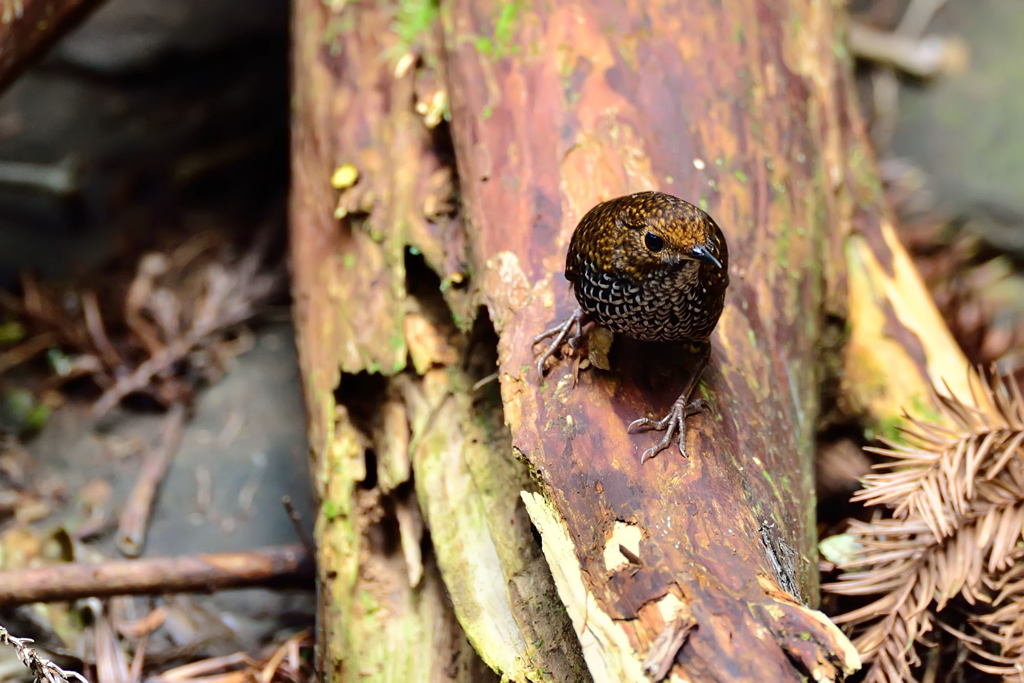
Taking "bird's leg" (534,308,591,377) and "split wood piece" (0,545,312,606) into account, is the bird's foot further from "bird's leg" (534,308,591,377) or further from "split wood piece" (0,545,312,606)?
"split wood piece" (0,545,312,606)

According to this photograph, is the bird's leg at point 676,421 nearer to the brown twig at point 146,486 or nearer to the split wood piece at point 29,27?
the brown twig at point 146,486

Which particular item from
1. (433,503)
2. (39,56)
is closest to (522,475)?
(433,503)

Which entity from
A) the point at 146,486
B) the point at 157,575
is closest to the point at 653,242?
the point at 157,575

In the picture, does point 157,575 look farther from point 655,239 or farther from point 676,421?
point 655,239

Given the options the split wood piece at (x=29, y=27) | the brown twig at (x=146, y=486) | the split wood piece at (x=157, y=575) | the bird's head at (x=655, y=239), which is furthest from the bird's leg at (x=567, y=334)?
the split wood piece at (x=29, y=27)

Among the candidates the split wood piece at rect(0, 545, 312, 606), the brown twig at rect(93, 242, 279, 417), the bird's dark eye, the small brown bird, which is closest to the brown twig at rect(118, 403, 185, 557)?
the brown twig at rect(93, 242, 279, 417)

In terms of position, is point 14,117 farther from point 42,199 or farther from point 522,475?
point 522,475
